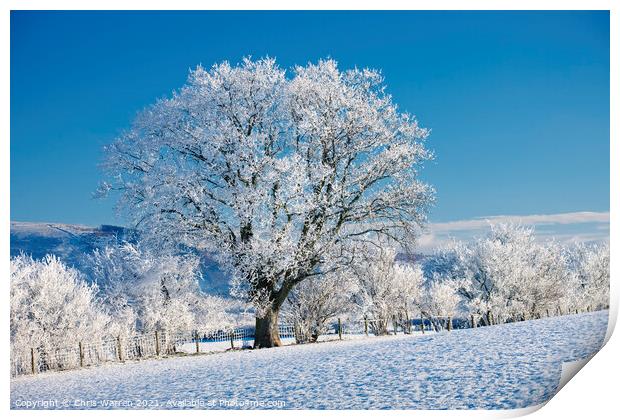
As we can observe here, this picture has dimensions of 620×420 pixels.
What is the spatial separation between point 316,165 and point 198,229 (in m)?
2.83

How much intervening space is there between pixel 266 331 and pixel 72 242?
4.54 metres

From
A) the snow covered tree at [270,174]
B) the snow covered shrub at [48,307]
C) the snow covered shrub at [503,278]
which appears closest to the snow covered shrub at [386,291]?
the snow covered shrub at [503,278]

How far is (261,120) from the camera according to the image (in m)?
13.2

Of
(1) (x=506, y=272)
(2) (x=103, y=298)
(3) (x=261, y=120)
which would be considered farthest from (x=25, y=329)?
(1) (x=506, y=272)

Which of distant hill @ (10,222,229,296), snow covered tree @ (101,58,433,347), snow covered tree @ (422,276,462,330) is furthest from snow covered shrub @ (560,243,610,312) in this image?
Result: distant hill @ (10,222,229,296)

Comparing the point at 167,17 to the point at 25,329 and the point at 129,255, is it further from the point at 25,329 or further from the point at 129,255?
the point at 129,255

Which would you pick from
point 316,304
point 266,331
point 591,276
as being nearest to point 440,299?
point 316,304

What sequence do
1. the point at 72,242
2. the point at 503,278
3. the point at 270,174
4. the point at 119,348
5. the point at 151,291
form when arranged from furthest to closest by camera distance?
the point at 503,278, the point at 151,291, the point at 119,348, the point at 270,174, the point at 72,242

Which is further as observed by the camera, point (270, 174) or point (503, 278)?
point (503, 278)

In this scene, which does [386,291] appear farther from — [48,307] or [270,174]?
[48,307]

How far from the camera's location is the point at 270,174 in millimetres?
12594

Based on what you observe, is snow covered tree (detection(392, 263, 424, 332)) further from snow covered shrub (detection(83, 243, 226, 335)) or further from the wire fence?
snow covered shrub (detection(83, 243, 226, 335))

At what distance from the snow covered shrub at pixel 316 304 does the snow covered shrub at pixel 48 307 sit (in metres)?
4.73

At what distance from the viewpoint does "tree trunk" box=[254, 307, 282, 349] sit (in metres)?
13.5
